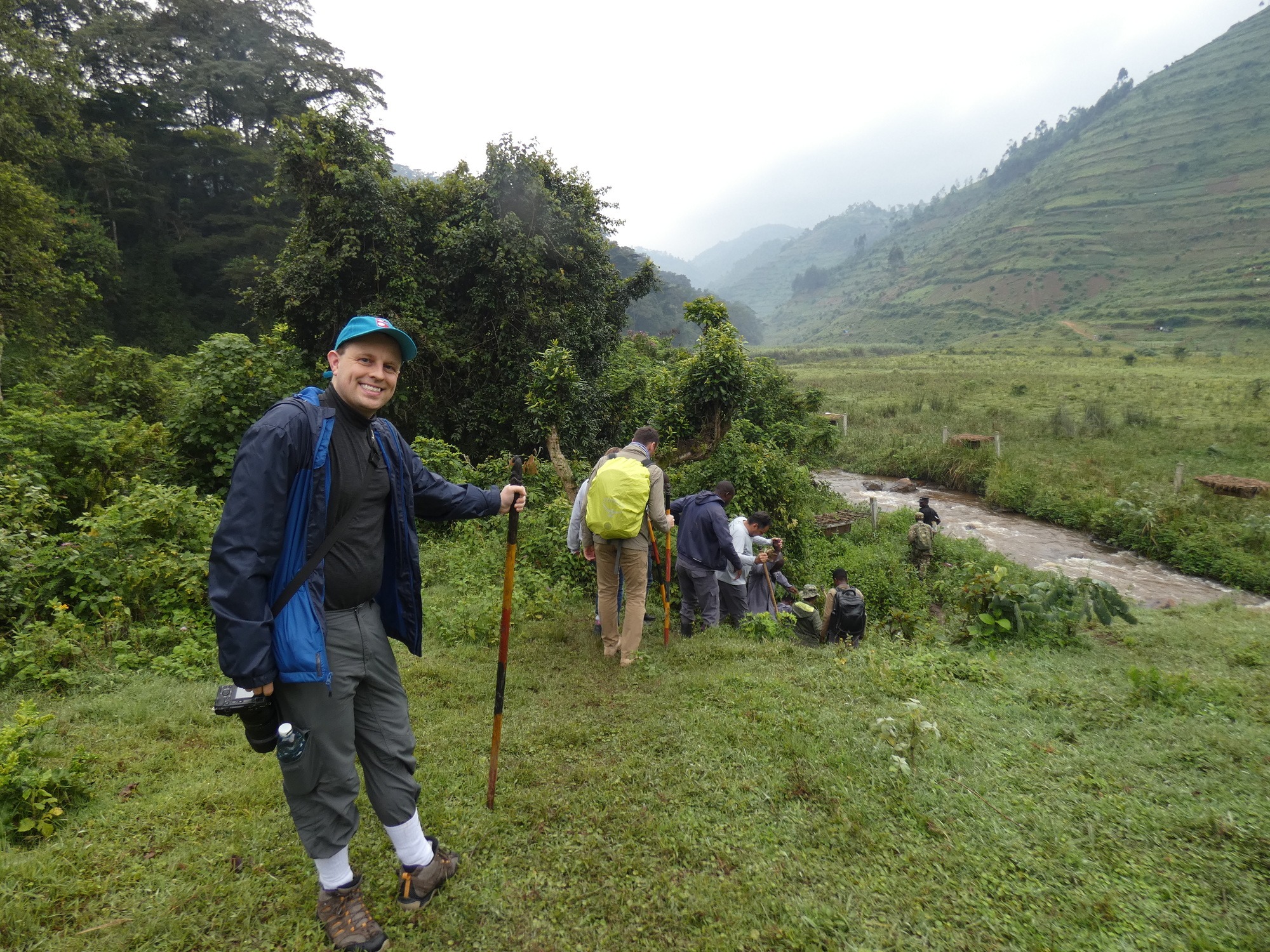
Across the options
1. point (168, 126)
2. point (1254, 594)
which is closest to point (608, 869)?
point (1254, 594)

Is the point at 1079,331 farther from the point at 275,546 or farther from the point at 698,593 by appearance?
the point at 275,546

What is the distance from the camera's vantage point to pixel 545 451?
14.2 m

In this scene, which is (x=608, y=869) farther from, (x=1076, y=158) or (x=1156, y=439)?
(x=1076, y=158)

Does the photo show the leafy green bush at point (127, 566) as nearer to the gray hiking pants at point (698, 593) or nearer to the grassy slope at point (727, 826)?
the grassy slope at point (727, 826)

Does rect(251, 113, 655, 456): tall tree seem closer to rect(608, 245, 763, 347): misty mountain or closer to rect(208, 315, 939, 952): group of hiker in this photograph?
rect(208, 315, 939, 952): group of hiker

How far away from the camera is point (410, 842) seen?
2748 mm

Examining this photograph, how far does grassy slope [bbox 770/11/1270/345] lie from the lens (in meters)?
68.9

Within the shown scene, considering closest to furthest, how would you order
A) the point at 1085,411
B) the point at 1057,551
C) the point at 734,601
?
the point at 734,601, the point at 1057,551, the point at 1085,411

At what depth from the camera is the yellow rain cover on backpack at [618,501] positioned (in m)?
5.30

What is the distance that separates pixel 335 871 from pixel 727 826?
2.04 metres

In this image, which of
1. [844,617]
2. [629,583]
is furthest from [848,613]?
[629,583]

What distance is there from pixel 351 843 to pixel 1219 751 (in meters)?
5.53

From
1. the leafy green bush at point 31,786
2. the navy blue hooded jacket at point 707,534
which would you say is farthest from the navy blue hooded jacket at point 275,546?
the navy blue hooded jacket at point 707,534

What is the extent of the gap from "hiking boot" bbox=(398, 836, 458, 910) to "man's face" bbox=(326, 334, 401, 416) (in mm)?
2176
